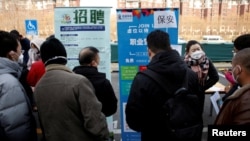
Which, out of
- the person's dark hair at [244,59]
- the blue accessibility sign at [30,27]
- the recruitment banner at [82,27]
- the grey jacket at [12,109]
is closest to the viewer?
the person's dark hair at [244,59]

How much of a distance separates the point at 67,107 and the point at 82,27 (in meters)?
2.03

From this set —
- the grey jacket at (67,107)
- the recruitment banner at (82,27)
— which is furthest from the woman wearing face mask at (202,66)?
the grey jacket at (67,107)

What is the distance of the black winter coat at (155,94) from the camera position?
1.96 m

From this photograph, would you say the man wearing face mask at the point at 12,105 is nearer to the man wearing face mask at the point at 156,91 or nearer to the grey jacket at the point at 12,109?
the grey jacket at the point at 12,109

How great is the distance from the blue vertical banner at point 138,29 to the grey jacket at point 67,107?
165cm

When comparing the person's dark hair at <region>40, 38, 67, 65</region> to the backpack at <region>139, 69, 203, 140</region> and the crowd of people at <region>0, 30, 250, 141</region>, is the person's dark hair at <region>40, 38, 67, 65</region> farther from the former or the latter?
the backpack at <region>139, 69, 203, 140</region>

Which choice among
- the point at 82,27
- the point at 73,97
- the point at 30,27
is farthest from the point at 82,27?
the point at 30,27

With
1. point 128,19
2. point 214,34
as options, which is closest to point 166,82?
point 128,19

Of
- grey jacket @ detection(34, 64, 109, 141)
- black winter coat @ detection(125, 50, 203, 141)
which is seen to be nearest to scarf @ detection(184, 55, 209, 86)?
black winter coat @ detection(125, 50, 203, 141)

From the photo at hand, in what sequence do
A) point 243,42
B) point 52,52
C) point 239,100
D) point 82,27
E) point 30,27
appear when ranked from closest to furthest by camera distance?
point 239,100 < point 52,52 < point 243,42 < point 82,27 < point 30,27

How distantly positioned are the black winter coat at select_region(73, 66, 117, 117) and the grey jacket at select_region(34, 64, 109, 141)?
0.66 m

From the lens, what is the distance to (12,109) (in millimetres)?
1837

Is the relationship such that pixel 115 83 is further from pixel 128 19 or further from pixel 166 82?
pixel 166 82

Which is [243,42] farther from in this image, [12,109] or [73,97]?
[12,109]
